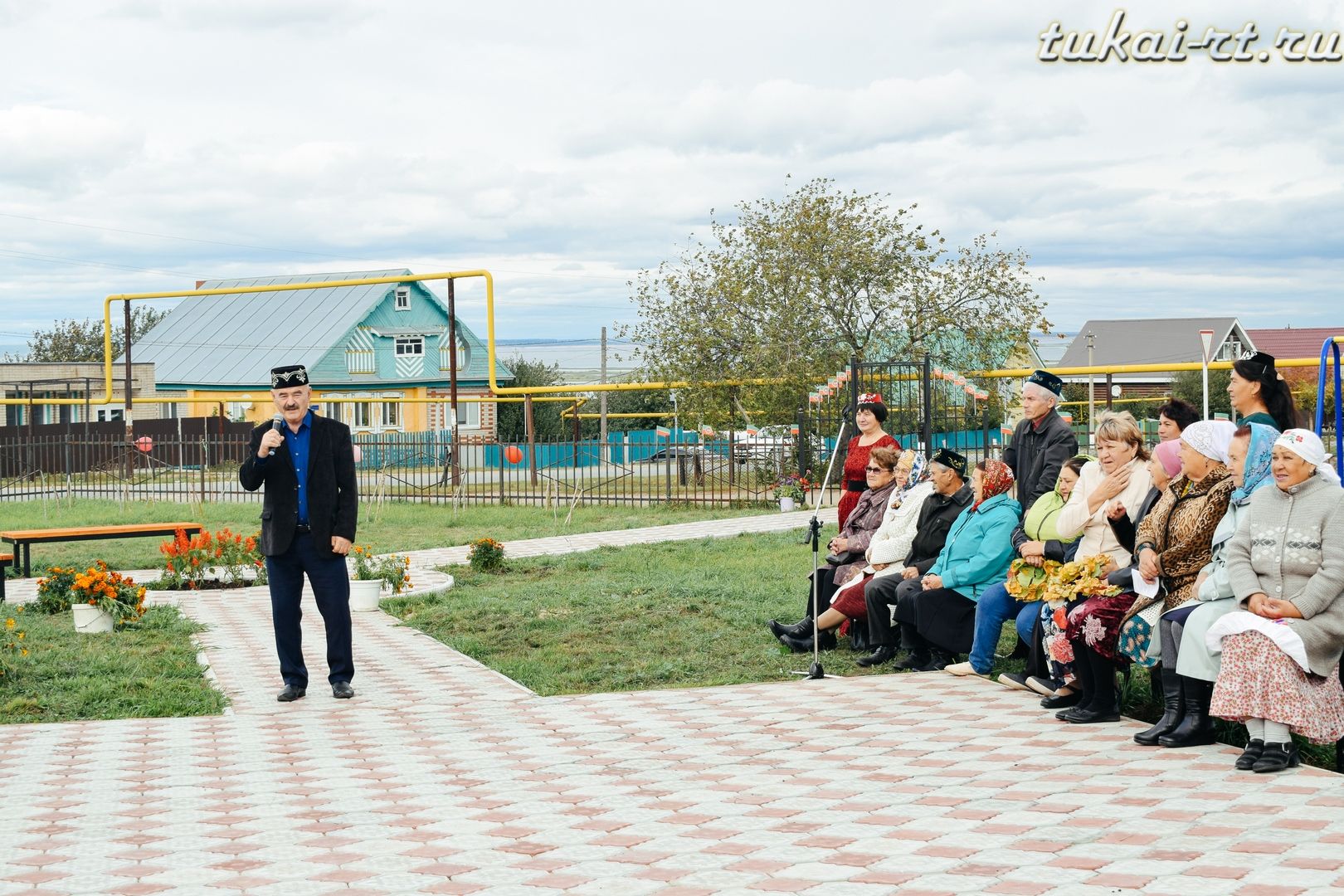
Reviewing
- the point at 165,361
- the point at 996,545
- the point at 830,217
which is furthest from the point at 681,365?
the point at 165,361

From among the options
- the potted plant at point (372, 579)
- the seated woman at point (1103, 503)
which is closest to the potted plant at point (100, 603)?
the potted plant at point (372, 579)

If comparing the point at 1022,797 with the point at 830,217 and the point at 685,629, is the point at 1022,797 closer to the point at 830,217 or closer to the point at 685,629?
the point at 685,629

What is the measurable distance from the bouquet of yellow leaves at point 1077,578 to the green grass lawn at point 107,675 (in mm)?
4305

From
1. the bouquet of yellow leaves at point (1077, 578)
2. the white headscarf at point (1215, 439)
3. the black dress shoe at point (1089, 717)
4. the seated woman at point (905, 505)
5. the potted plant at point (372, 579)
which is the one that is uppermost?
the white headscarf at point (1215, 439)

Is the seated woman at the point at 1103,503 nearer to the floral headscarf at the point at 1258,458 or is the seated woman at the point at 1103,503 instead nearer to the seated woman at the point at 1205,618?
the seated woman at the point at 1205,618

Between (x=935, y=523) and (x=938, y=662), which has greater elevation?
(x=935, y=523)

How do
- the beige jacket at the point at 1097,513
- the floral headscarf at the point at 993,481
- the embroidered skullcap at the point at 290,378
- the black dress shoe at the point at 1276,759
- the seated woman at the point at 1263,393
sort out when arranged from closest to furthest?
1. the black dress shoe at the point at 1276,759
2. the seated woman at the point at 1263,393
3. the beige jacket at the point at 1097,513
4. the embroidered skullcap at the point at 290,378
5. the floral headscarf at the point at 993,481

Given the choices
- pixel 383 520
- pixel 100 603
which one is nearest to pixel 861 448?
pixel 100 603

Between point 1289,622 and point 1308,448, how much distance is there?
0.67 m

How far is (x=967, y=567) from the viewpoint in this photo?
757cm

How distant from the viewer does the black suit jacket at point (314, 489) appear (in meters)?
7.37

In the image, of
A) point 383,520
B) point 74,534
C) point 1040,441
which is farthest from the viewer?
point 383,520

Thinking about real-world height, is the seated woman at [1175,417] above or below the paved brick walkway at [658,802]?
above

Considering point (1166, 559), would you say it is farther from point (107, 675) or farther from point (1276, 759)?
point (107, 675)
